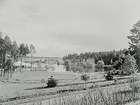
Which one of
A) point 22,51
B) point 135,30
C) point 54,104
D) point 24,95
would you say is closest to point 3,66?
point 22,51

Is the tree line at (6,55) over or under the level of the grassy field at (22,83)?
over

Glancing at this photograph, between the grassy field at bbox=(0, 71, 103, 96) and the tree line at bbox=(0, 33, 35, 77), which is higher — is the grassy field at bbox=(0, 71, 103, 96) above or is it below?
below

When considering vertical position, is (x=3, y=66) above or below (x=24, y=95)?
above

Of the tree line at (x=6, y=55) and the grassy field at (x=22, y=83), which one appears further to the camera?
the tree line at (x=6, y=55)

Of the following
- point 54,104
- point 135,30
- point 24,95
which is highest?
point 135,30

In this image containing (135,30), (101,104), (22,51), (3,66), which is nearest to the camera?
(101,104)

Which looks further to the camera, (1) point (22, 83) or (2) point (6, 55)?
(2) point (6, 55)

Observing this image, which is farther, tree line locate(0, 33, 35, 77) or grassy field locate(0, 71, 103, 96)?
tree line locate(0, 33, 35, 77)

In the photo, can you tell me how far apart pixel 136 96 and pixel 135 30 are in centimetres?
1924

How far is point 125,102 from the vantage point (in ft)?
47.0

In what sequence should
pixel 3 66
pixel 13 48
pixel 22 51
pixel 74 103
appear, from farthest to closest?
1. pixel 22 51
2. pixel 13 48
3. pixel 3 66
4. pixel 74 103

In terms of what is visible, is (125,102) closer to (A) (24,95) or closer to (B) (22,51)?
(A) (24,95)

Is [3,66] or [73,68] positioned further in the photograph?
[73,68]

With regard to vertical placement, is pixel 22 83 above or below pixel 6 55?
below
